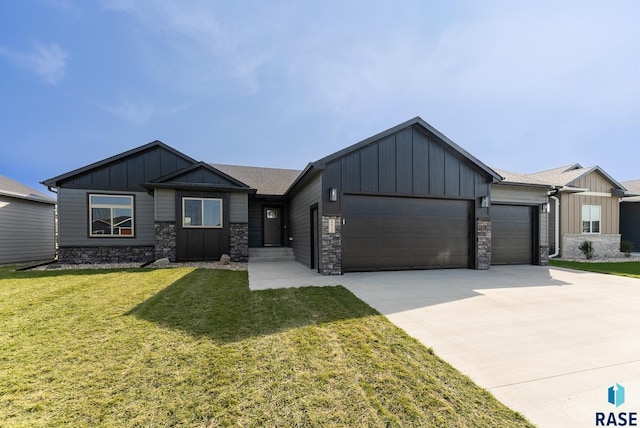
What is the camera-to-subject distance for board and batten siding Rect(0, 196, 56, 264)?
33.6 feet

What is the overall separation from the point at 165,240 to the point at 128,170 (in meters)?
3.60

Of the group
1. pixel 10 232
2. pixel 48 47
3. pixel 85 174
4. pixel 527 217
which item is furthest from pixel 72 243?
pixel 527 217

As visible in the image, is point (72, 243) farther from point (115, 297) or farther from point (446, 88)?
point (446, 88)

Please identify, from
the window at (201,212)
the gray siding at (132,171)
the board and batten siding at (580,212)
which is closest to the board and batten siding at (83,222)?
the gray siding at (132,171)

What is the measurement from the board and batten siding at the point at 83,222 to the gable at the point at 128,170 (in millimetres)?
297

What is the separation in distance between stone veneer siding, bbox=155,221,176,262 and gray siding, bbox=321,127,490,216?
6243 mm

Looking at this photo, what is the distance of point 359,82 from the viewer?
10.1m

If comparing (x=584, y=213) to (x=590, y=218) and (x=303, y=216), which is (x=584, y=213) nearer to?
(x=590, y=218)

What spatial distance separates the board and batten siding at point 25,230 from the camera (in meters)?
10.2

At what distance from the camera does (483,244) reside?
28.6 feet

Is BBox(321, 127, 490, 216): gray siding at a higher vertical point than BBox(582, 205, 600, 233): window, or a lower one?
higher

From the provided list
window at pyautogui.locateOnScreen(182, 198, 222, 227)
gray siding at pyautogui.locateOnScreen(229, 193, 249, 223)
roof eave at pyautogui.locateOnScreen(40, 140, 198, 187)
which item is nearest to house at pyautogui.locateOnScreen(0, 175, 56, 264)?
roof eave at pyautogui.locateOnScreen(40, 140, 198, 187)

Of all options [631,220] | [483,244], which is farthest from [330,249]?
[631,220]

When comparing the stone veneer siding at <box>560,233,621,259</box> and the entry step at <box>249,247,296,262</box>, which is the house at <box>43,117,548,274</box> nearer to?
the entry step at <box>249,247,296,262</box>
